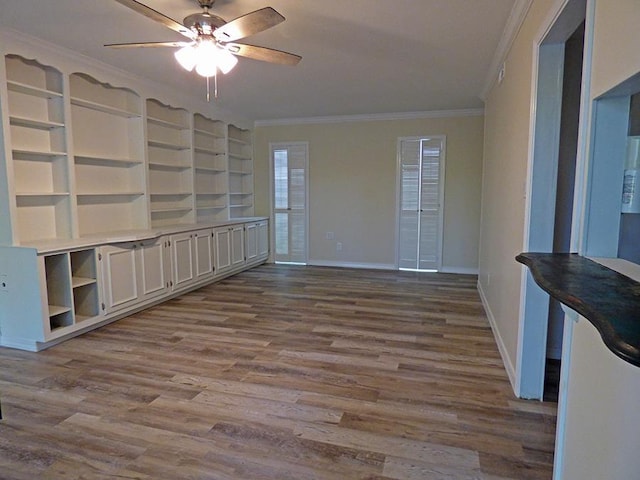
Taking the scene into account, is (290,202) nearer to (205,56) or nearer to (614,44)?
(205,56)

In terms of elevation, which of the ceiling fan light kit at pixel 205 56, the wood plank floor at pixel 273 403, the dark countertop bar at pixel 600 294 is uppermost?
the ceiling fan light kit at pixel 205 56

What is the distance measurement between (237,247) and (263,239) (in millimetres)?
873

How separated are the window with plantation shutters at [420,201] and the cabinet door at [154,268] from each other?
347 centimetres

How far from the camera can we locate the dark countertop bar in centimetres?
70

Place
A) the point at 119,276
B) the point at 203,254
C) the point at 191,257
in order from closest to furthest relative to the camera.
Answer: the point at 119,276 → the point at 191,257 → the point at 203,254

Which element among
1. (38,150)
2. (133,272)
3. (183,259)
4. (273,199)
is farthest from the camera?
(273,199)

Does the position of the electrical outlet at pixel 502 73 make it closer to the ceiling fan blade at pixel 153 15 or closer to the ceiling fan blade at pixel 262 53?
the ceiling fan blade at pixel 262 53

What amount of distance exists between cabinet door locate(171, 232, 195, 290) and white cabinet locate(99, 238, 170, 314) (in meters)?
0.13

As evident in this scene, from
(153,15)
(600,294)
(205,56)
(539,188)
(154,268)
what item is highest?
(153,15)

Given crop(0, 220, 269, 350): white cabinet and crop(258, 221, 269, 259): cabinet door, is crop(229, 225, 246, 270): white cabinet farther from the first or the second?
crop(0, 220, 269, 350): white cabinet

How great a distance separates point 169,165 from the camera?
16.0 feet

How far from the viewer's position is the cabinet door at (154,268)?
4055mm

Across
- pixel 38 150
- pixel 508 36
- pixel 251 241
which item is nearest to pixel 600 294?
pixel 508 36

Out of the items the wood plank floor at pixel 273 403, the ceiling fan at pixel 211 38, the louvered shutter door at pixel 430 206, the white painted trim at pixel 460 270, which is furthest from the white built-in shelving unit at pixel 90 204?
the white painted trim at pixel 460 270
